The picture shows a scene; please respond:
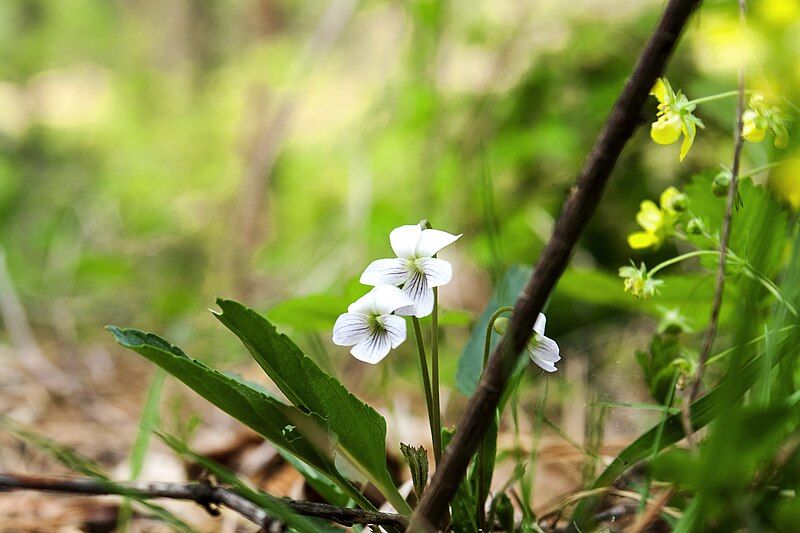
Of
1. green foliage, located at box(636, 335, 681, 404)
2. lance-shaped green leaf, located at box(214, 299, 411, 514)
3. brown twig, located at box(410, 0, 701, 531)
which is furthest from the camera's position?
green foliage, located at box(636, 335, 681, 404)

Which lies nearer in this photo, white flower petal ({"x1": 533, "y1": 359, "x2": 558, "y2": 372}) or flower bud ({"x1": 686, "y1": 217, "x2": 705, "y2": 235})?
white flower petal ({"x1": 533, "y1": 359, "x2": 558, "y2": 372})

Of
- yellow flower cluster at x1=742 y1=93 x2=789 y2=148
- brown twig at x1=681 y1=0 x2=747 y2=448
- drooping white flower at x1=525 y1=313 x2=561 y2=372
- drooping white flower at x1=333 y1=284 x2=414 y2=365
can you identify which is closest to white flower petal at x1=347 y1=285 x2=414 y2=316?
drooping white flower at x1=333 y1=284 x2=414 y2=365

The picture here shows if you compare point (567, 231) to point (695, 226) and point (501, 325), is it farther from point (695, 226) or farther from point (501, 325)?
point (695, 226)

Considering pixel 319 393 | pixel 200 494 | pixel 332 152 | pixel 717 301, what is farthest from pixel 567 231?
pixel 332 152

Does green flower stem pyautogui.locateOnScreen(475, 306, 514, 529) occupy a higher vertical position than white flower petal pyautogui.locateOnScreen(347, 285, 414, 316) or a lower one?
lower

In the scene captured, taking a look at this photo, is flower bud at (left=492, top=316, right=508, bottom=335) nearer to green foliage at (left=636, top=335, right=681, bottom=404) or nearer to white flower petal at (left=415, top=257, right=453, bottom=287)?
white flower petal at (left=415, top=257, right=453, bottom=287)

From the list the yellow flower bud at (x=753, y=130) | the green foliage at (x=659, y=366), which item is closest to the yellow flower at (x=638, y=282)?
the green foliage at (x=659, y=366)

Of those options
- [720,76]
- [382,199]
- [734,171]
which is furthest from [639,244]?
[382,199]
